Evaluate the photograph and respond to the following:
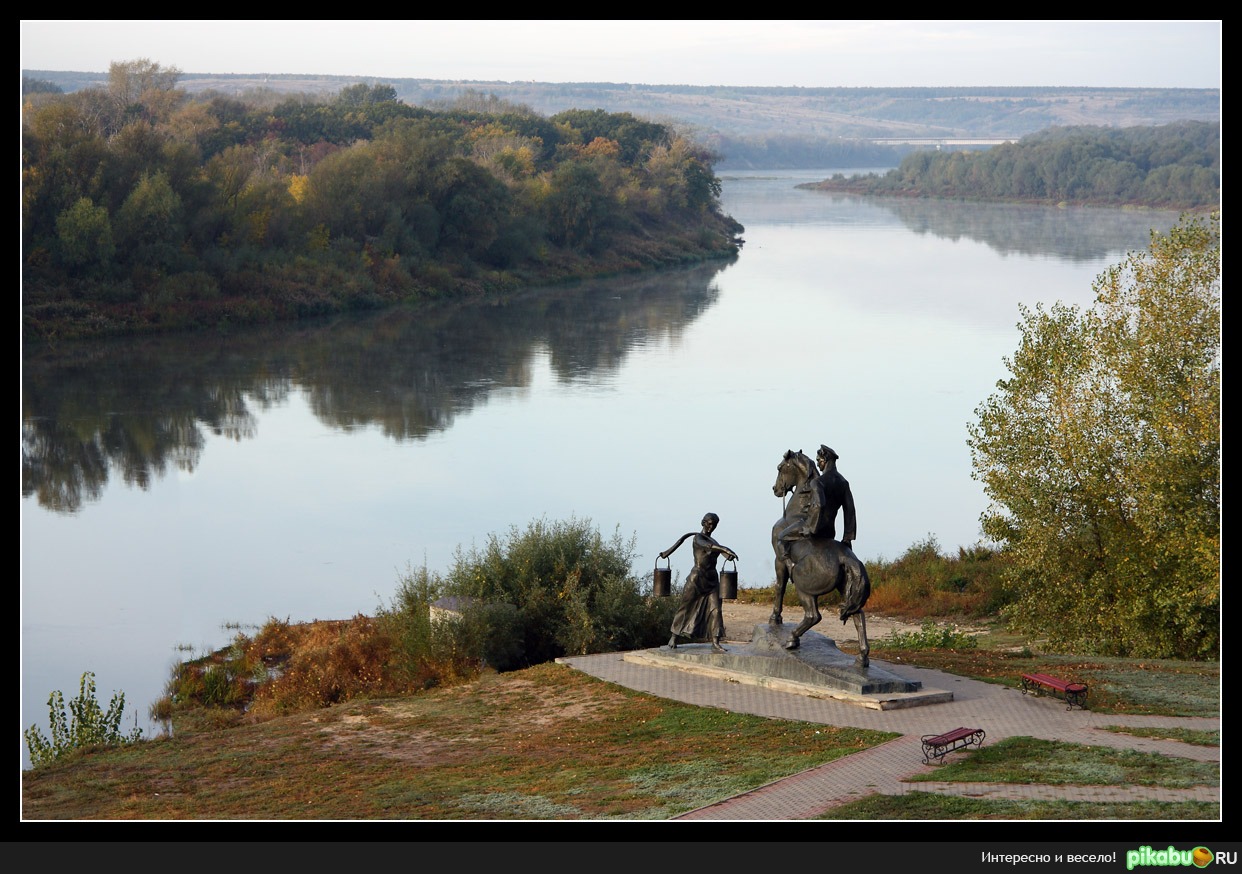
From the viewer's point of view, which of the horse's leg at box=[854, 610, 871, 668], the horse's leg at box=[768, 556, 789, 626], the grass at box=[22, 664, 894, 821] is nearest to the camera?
the grass at box=[22, 664, 894, 821]

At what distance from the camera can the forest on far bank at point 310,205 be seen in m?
49.5

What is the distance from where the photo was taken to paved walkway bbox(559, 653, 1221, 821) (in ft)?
A: 34.2

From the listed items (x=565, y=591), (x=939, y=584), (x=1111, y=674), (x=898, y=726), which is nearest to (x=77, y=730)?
(x=565, y=591)

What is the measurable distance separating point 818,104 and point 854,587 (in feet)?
427

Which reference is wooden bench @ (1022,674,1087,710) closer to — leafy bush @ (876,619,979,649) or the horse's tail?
the horse's tail

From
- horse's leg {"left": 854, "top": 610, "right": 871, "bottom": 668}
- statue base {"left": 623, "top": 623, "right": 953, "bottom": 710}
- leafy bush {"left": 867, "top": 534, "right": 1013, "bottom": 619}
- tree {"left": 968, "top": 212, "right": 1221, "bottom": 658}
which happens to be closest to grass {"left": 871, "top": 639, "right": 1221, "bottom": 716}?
tree {"left": 968, "top": 212, "right": 1221, "bottom": 658}

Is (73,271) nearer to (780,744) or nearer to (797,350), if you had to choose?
(797,350)

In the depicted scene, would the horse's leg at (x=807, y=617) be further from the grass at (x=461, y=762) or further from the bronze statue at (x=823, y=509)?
the grass at (x=461, y=762)

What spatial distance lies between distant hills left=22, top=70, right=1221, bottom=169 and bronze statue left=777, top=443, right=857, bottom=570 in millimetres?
85891

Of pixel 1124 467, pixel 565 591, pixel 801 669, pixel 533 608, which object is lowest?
pixel 801 669

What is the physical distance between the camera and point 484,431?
114ft

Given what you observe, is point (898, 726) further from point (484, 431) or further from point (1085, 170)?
point (1085, 170)
